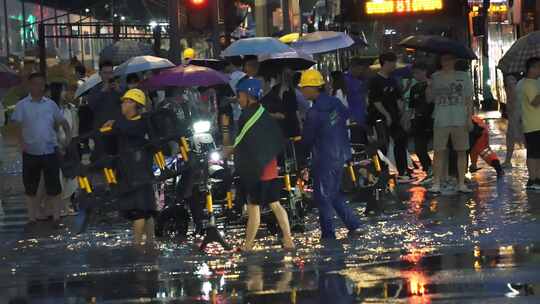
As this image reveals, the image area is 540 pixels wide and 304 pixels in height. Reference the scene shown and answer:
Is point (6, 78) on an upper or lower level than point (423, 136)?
upper

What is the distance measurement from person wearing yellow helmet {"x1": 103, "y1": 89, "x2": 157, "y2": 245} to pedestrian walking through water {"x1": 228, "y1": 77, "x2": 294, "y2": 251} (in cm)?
97

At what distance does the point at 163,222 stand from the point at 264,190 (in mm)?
2247

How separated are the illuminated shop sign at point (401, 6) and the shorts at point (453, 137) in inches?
368

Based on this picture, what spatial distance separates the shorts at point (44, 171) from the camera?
52.0 ft

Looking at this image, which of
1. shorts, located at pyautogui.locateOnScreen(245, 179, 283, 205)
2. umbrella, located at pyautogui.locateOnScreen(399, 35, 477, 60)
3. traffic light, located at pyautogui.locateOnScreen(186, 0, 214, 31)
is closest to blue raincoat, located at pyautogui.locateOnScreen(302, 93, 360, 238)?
shorts, located at pyautogui.locateOnScreen(245, 179, 283, 205)

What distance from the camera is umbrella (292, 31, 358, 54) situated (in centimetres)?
1938

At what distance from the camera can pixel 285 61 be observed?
1606 centimetres

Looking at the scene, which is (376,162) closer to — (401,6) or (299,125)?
(299,125)

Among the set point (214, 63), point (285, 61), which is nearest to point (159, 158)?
point (285, 61)

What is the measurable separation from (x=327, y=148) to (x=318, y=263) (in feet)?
5.91

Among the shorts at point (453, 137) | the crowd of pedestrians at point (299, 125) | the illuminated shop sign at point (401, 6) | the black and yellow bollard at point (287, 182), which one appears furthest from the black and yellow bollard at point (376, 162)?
the illuminated shop sign at point (401, 6)

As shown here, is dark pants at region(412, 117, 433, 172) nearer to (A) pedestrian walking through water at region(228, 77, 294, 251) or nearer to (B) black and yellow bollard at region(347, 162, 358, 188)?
(B) black and yellow bollard at region(347, 162, 358, 188)

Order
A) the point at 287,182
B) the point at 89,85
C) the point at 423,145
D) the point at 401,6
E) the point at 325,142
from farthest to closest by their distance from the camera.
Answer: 1. the point at 401,6
2. the point at 423,145
3. the point at 89,85
4. the point at 287,182
5. the point at 325,142

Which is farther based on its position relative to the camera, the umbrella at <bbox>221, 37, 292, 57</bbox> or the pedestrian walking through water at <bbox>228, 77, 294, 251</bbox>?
the umbrella at <bbox>221, 37, 292, 57</bbox>
